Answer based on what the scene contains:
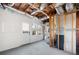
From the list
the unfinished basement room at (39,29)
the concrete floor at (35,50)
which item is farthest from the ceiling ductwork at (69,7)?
the concrete floor at (35,50)

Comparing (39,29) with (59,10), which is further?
(39,29)

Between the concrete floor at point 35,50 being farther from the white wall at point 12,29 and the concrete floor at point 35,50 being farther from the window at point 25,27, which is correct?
the window at point 25,27

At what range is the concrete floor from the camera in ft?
7.51

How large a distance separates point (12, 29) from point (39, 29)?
0.61 m

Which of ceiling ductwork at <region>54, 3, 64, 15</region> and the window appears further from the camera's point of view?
the window

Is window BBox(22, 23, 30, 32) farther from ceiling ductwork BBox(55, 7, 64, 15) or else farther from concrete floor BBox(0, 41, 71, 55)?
ceiling ductwork BBox(55, 7, 64, 15)

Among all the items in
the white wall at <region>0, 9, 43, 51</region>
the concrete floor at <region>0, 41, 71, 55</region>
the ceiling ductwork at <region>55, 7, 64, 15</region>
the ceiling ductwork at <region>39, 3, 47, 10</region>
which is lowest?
the concrete floor at <region>0, 41, 71, 55</region>

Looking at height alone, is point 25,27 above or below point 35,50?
above

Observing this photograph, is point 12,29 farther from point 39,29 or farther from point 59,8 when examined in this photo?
point 59,8

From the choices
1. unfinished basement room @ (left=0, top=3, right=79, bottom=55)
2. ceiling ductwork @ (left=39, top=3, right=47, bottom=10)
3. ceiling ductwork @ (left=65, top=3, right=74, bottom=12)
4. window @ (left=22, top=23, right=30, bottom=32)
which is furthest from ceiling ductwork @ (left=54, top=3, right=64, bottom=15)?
window @ (left=22, top=23, right=30, bottom=32)

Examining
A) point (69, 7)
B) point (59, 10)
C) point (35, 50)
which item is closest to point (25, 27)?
point (35, 50)

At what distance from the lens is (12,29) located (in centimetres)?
235

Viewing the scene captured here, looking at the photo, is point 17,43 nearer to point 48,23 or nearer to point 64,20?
point 48,23
